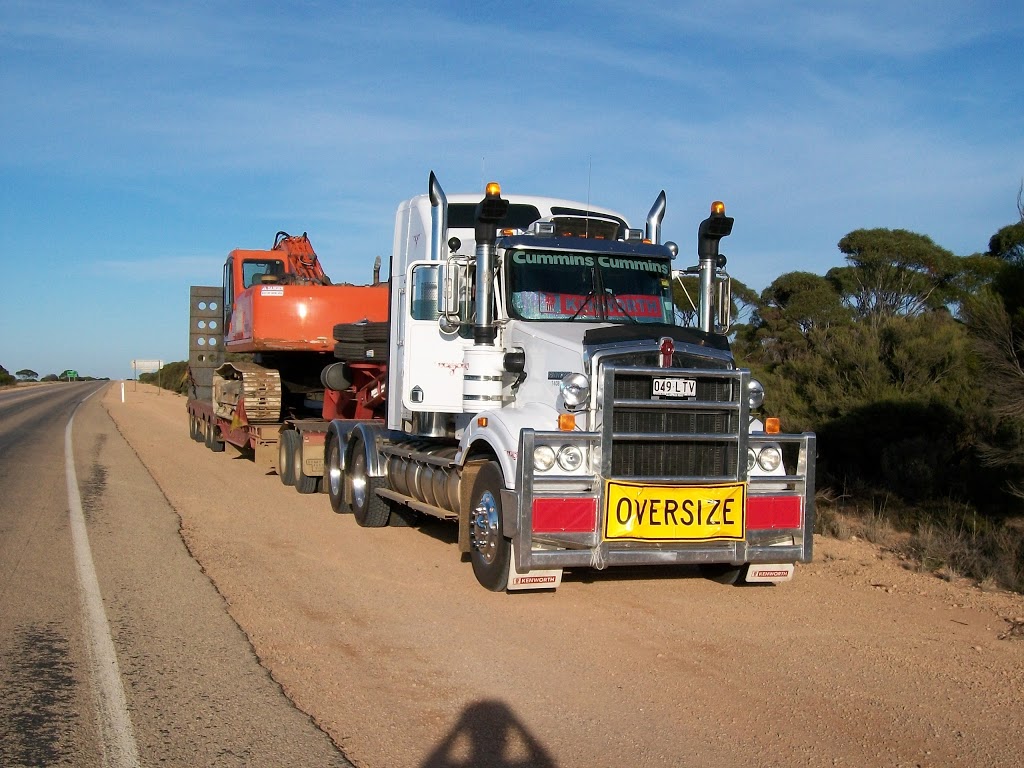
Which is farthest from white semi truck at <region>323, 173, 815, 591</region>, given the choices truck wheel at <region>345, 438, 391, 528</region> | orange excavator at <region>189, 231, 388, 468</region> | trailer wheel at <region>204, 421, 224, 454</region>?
trailer wheel at <region>204, 421, 224, 454</region>

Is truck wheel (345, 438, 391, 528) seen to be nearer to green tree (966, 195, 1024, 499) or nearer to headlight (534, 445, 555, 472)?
headlight (534, 445, 555, 472)

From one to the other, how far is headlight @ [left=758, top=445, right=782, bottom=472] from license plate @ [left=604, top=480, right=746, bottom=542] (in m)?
0.43

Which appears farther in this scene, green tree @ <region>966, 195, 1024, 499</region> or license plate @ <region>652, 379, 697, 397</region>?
green tree @ <region>966, 195, 1024, 499</region>

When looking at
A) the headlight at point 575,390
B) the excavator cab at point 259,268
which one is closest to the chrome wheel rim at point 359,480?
the headlight at point 575,390

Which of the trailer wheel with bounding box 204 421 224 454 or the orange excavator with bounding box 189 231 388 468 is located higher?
the orange excavator with bounding box 189 231 388 468

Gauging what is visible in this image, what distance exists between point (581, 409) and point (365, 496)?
4749mm

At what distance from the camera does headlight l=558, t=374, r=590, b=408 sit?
739 centimetres

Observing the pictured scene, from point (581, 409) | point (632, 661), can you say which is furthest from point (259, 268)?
point (632, 661)

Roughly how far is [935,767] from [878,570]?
4885mm

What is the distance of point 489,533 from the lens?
26.0 ft

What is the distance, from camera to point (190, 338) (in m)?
22.7

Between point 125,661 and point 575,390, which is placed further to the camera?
point 575,390

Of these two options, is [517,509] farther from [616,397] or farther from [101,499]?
Answer: [101,499]

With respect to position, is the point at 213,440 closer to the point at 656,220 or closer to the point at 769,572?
the point at 656,220
